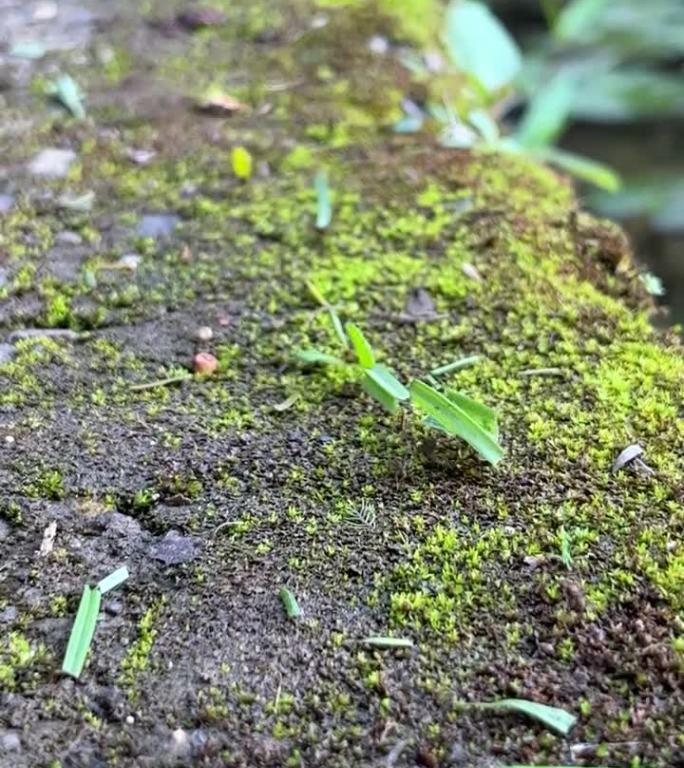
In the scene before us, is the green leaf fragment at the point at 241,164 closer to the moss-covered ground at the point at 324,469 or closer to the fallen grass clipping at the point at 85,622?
the moss-covered ground at the point at 324,469

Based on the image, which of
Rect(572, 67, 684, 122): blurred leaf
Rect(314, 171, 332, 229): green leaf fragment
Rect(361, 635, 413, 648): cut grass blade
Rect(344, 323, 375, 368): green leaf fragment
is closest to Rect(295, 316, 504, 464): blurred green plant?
Rect(344, 323, 375, 368): green leaf fragment

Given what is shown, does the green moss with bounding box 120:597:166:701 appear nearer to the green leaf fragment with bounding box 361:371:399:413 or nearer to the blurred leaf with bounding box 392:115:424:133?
the green leaf fragment with bounding box 361:371:399:413

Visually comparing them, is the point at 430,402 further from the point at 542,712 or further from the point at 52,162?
the point at 52,162

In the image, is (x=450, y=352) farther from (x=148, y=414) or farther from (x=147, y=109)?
(x=147, y=109)

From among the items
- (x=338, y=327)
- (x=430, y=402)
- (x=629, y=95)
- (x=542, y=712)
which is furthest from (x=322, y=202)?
(x=629, y=95)

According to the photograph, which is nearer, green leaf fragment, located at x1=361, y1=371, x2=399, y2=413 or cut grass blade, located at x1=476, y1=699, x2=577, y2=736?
cut grass blade, located at x1=476, y1=699, x2=577, y2=736

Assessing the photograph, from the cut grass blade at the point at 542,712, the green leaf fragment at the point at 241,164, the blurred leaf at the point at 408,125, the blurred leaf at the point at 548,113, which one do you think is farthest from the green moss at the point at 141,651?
the blurred leaf at the point at 548,113
